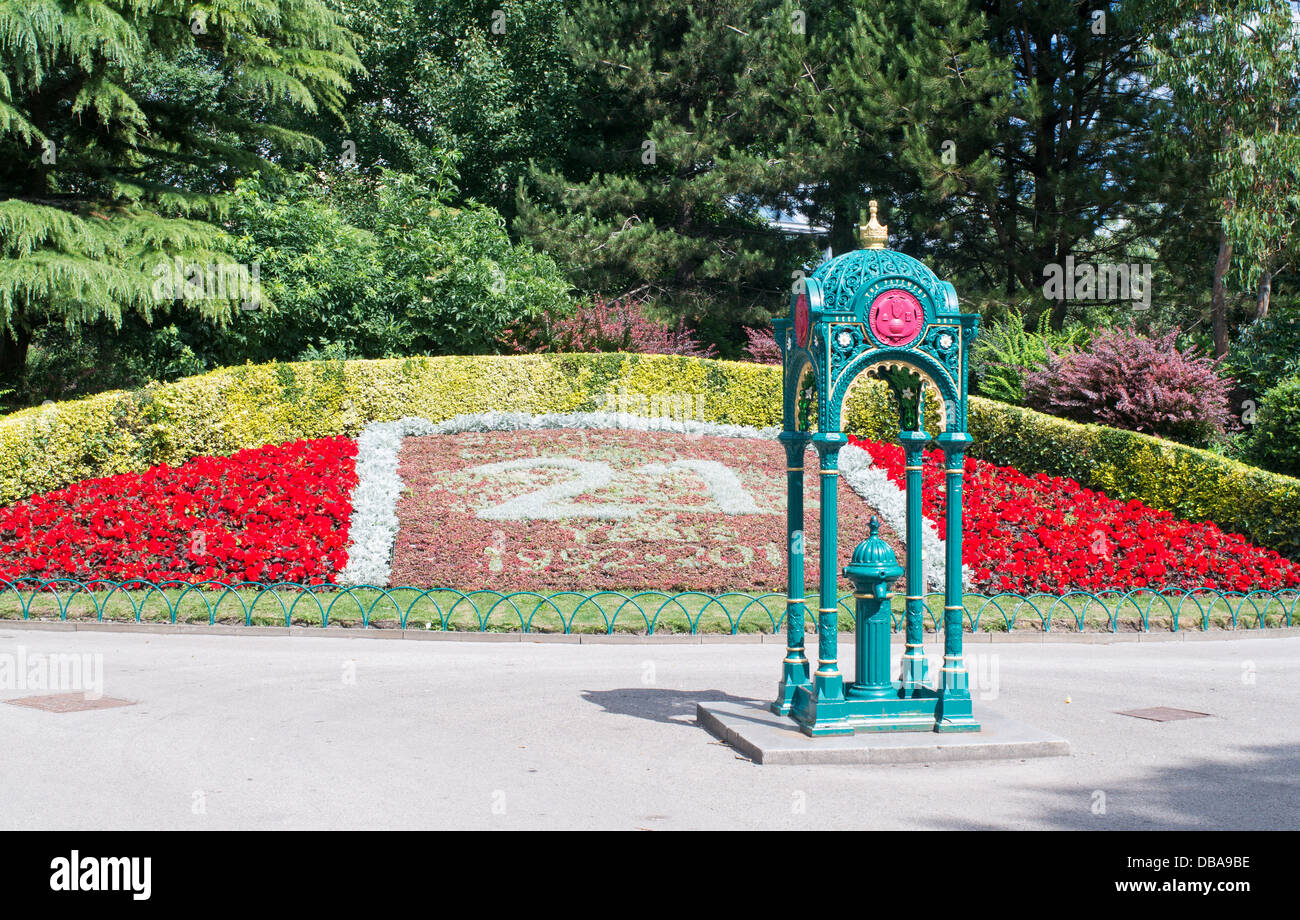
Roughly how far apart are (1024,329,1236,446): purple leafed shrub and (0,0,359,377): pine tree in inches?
608

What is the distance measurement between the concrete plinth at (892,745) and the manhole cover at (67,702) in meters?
4.78

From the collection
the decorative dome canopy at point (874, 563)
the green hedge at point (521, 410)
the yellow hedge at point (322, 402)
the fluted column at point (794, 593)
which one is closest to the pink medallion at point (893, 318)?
the fluted column at point (794, 593)

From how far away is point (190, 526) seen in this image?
15.2m

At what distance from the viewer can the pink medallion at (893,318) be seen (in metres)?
7.87

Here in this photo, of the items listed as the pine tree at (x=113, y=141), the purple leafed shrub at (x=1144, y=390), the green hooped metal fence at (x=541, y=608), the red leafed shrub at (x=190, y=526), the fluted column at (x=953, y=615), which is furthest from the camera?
the purple leafed shrub at (x=1144, y=390)

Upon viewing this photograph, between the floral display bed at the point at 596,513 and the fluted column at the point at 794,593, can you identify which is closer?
the fluted column at the point at 794,593

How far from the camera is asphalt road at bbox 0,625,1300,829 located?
5.98 m

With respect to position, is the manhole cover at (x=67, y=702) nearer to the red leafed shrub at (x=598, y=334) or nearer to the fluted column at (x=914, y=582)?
the fluted column at (x=914, y=582)

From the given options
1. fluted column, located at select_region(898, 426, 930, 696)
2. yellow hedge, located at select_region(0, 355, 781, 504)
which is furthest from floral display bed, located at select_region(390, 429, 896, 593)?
fluted column, located at select_region(898, 426, 930, 696)

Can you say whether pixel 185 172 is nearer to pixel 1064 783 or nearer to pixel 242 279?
pixel 242 279

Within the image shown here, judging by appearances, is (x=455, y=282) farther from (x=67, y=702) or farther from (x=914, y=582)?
(x=914, y=582)

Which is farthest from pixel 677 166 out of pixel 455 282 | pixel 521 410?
pixel 521 410

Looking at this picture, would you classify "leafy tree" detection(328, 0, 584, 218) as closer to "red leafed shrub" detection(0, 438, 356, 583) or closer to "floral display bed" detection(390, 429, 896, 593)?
"floral display bed" detection(390, 429, 896, 593)

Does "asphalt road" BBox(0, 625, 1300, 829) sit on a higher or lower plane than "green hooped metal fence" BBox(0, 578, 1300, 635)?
lower
